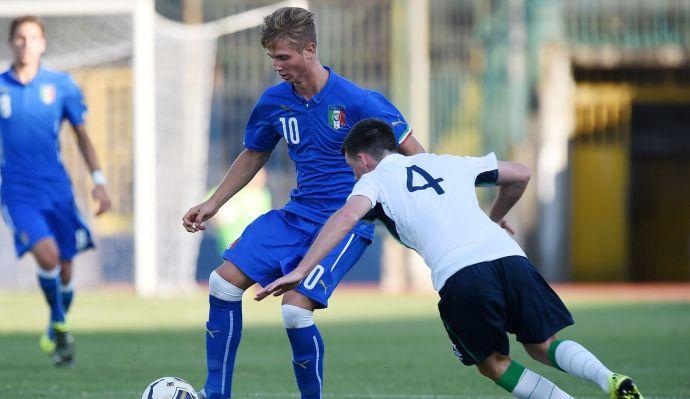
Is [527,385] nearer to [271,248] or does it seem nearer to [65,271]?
[271,248]

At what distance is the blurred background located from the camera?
63.8 feet

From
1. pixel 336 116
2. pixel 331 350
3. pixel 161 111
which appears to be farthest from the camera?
pixel 161 111

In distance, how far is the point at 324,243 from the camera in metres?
5.30

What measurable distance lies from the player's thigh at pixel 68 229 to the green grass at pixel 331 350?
34.0 inches

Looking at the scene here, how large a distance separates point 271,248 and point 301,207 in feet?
0.90

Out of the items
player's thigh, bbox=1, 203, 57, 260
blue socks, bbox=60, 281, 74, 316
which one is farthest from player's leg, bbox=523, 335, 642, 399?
blue socks, bbox=60, 281, 74, 316

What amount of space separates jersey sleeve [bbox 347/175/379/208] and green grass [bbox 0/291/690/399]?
2.45m

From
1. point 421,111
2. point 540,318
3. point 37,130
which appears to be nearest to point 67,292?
point 37,130

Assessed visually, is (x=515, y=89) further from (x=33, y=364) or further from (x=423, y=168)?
(x=423, y=168)

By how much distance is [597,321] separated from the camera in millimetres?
14570

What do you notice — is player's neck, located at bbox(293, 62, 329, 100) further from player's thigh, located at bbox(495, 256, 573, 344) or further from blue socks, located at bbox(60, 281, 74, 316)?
blue socks, located at bbox(60, 281, 74, 316)

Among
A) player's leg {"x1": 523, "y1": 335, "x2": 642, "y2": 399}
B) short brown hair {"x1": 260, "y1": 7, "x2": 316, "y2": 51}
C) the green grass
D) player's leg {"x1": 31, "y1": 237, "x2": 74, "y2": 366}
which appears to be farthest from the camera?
player's leg {"x1": 31, "y1": 237, "x2": 74, "y2": 366}

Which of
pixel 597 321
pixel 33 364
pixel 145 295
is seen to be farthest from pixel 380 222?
pixel 145 295

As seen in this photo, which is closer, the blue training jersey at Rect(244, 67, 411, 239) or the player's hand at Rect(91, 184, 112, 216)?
the blue training jersey at Rect(244, 67, 411, 239)
